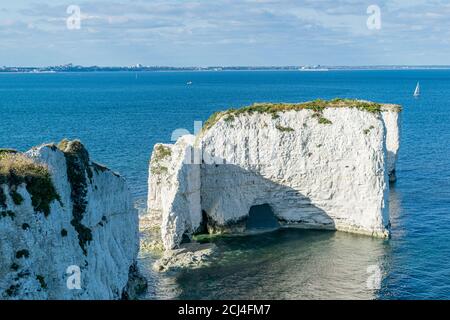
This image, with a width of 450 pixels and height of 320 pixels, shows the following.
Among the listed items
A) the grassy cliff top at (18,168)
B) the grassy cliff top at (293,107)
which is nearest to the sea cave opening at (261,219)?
the grassy cliff top at (293,107)

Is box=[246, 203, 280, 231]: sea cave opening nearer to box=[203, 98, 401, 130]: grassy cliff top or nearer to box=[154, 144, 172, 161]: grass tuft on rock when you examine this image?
box=[203, 98, 401, 130]: grassy cliff top

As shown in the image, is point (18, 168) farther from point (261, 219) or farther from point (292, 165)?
point (261, 219)

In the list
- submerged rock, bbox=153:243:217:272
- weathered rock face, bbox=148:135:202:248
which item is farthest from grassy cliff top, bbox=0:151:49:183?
weathered rock face, bbox=148:135:202:248

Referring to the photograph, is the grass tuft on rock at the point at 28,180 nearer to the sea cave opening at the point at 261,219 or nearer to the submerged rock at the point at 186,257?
the submerged rock at the point at 186,257

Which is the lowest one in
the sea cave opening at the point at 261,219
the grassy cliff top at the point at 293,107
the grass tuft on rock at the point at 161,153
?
the sea cave opening at the point at 261,219

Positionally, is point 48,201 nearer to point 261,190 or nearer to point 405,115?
point 261,190
